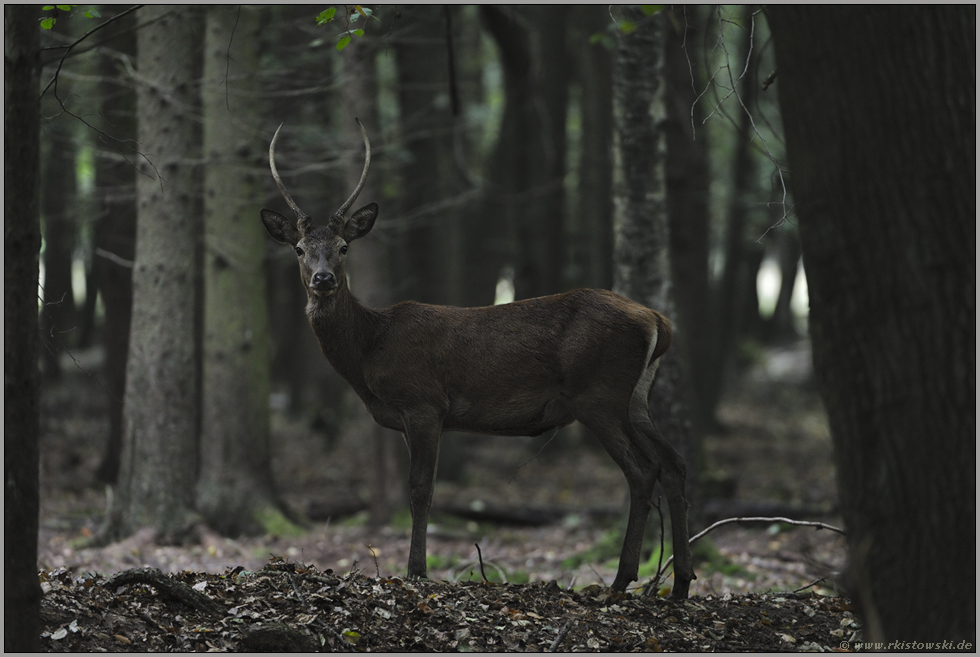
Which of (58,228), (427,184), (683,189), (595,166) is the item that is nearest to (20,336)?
(683,189)

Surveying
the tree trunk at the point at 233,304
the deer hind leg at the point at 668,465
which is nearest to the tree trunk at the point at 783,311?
the tree trunk at the point at 233,304

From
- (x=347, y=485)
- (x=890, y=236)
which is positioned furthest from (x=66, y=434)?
(x=890, y=236)

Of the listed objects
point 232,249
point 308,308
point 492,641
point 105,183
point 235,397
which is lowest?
point 492,641

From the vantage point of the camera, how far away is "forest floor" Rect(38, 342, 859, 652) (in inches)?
190

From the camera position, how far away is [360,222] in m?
6.70

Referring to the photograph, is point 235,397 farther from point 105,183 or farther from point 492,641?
point 492,641

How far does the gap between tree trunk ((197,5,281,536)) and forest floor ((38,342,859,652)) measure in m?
0.66

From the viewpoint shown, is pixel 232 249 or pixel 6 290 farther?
pixel 232 249

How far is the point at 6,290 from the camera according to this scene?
381cm

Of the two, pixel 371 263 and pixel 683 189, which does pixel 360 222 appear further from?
pixel 683 189

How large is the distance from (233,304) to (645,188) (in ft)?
17.0

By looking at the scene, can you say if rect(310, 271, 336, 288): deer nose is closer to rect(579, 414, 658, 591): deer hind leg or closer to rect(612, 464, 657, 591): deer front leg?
rect(579, 414, 658, 591): deer hind leg

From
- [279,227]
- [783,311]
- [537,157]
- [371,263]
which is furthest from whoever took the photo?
[783,311]

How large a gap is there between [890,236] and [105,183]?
1216 cm
